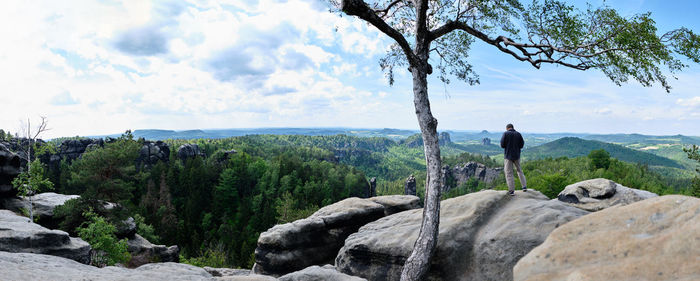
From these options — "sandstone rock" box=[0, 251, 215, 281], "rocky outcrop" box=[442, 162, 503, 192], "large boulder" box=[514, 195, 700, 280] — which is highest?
"large boulder" box=[514, 195, 700, 280]

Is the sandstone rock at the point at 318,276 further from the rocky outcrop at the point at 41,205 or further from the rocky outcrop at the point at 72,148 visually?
the rocky outcrop at the point at 72,148

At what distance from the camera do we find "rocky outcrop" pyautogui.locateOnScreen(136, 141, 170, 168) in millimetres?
97125

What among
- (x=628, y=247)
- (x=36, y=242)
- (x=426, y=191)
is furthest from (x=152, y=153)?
(x=628, y=247)

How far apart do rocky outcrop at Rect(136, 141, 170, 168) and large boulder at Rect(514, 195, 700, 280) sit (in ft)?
360

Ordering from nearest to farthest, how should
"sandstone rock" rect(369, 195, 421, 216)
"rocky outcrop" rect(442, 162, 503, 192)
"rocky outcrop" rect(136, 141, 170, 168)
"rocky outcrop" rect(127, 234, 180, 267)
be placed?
"sandstone rock" rect(369, 195, 421, 216), "rocky outcrop" rect(127, 234, 180, 267), "rocky outcrop" rect(136, 141, 170, 168), "rocky outcrop" rect(442, 162, 503, 192)

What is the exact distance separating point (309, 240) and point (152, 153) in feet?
324

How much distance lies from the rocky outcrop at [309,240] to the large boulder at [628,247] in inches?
636

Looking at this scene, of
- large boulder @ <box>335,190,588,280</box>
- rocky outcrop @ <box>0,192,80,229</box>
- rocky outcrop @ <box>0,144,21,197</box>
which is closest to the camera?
large boulder @ <box>335,190,588,280</box>

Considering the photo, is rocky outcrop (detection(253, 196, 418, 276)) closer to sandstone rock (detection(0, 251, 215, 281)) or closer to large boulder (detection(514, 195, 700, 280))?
sandstone rock (detection(0, 251, 215, 281))

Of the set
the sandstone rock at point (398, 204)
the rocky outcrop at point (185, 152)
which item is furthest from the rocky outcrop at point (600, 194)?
the rocky outcrop at point (185, 152)

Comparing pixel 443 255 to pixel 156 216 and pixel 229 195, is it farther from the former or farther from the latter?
pixel 229 195

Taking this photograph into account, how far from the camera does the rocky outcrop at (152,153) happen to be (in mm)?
97125

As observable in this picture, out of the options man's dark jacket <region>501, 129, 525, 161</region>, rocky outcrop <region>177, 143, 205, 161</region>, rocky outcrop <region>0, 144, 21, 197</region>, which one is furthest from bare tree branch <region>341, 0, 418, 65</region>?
rocky outcrop <region>177, 143, 205, 161</region>

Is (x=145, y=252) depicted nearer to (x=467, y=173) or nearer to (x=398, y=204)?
(x=398, y=204)
